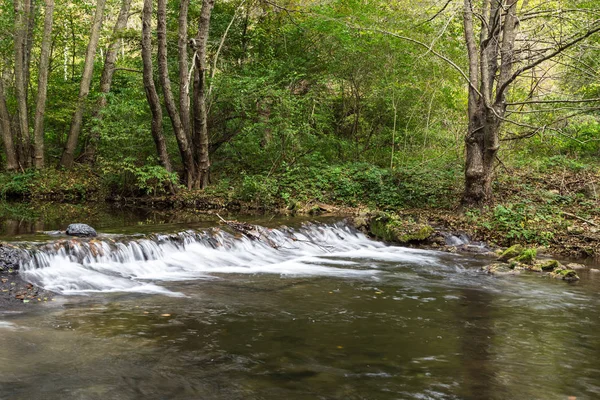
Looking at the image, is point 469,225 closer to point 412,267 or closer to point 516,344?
point 412,267

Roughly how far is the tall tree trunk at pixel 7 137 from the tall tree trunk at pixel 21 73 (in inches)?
13.6

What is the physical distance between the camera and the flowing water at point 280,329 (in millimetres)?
3961

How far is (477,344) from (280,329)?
205cm

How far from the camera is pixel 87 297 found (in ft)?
21.1

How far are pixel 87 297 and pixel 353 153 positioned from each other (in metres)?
13.7

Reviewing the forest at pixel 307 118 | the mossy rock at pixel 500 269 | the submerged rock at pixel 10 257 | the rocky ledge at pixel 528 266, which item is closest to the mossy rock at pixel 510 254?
the rocky ledge at pixel 528 266

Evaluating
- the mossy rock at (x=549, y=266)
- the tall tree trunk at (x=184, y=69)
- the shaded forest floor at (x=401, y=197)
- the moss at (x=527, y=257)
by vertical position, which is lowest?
the mossy rock at (x=549, y=266)

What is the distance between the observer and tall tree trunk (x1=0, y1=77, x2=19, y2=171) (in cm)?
1814

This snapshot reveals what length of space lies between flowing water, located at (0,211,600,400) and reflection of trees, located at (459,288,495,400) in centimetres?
2

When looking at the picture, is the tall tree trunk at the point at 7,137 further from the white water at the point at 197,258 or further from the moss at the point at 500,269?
the moss at the point at 500,269

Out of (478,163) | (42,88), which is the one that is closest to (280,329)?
(478,163)

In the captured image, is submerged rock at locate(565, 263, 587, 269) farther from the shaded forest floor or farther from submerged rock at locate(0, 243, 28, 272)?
submerged rock at locate(0, 243, 28, 272)

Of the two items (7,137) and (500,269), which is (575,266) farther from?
(7,137)

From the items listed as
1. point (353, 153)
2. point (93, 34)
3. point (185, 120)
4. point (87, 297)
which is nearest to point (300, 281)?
point (87, 297)
